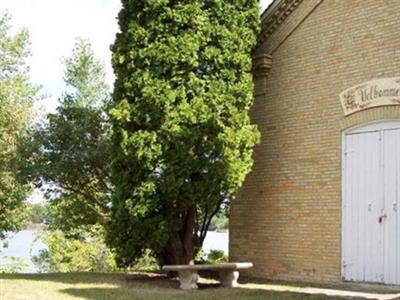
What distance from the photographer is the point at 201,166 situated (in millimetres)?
11125

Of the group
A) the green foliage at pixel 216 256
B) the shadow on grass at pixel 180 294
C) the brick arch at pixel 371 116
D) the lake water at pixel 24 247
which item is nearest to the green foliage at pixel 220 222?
the green foliage at pixel 216 256

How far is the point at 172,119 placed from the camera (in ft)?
36.0

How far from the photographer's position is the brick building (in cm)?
1056

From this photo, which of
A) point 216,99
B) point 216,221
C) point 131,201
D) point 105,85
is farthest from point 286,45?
point 105,85

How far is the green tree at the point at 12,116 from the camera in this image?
20.4 meters

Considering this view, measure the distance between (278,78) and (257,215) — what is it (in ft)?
9.55

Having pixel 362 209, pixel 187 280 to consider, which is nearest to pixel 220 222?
pixel 187 280

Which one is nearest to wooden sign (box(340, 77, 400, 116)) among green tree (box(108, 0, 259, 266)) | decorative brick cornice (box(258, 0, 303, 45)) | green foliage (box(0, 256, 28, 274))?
green tree (box(108, 0, 259, 266))

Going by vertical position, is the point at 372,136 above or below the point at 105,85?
below

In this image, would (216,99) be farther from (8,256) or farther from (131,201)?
(8,256)

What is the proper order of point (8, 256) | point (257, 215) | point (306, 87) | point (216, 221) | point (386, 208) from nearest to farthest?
point (386, 208) < point (306, 87) < point (257, 215) < point (216, 221) < point (8, 256)

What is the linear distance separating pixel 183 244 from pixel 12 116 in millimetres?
13104

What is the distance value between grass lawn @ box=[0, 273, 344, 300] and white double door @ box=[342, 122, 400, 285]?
1764 millimetres

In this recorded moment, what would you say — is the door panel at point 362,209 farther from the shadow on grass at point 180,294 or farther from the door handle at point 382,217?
the shadow on grass at point 180,294
